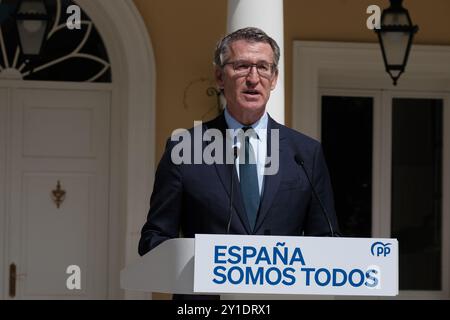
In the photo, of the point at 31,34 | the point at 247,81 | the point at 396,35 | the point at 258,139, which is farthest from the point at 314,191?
the point at 31,34

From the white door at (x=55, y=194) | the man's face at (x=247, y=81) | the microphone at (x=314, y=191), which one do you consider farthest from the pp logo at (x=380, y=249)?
the white door at (x=55, y=194)

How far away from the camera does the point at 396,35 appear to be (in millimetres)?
7434

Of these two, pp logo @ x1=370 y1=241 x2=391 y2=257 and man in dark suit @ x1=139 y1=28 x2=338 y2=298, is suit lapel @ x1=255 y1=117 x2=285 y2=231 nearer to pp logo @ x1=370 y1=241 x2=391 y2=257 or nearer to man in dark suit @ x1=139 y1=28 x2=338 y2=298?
man in dark suit @ x1=139 y1=28 x2=338 y2=298

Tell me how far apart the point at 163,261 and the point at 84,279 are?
576 centimetres

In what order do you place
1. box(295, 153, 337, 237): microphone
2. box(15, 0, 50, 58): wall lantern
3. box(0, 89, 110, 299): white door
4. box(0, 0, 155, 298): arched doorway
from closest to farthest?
box(295, 153, 337, 237): microphone
box(15, 0, 50, 58): wall lantern
box(0, 0, 155, 298): arched doorway
box(0, 89, 110, 299): white door

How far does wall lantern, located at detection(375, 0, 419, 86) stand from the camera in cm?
740

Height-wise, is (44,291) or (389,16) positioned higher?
(389,16)

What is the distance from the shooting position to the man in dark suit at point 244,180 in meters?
3.14

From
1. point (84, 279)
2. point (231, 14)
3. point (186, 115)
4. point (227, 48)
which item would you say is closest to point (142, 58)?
point (186, 115)

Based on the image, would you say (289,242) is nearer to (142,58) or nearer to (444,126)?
(142,58)

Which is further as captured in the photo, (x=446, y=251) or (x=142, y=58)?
(x=446, y=251)

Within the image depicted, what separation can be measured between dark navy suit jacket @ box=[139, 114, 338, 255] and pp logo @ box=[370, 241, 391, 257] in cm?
37

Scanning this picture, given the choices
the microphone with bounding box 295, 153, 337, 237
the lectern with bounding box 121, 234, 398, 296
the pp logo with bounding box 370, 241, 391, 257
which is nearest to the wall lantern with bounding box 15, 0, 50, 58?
the microphone with bounding box 295, 153, 337, 237

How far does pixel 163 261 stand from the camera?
285cm
